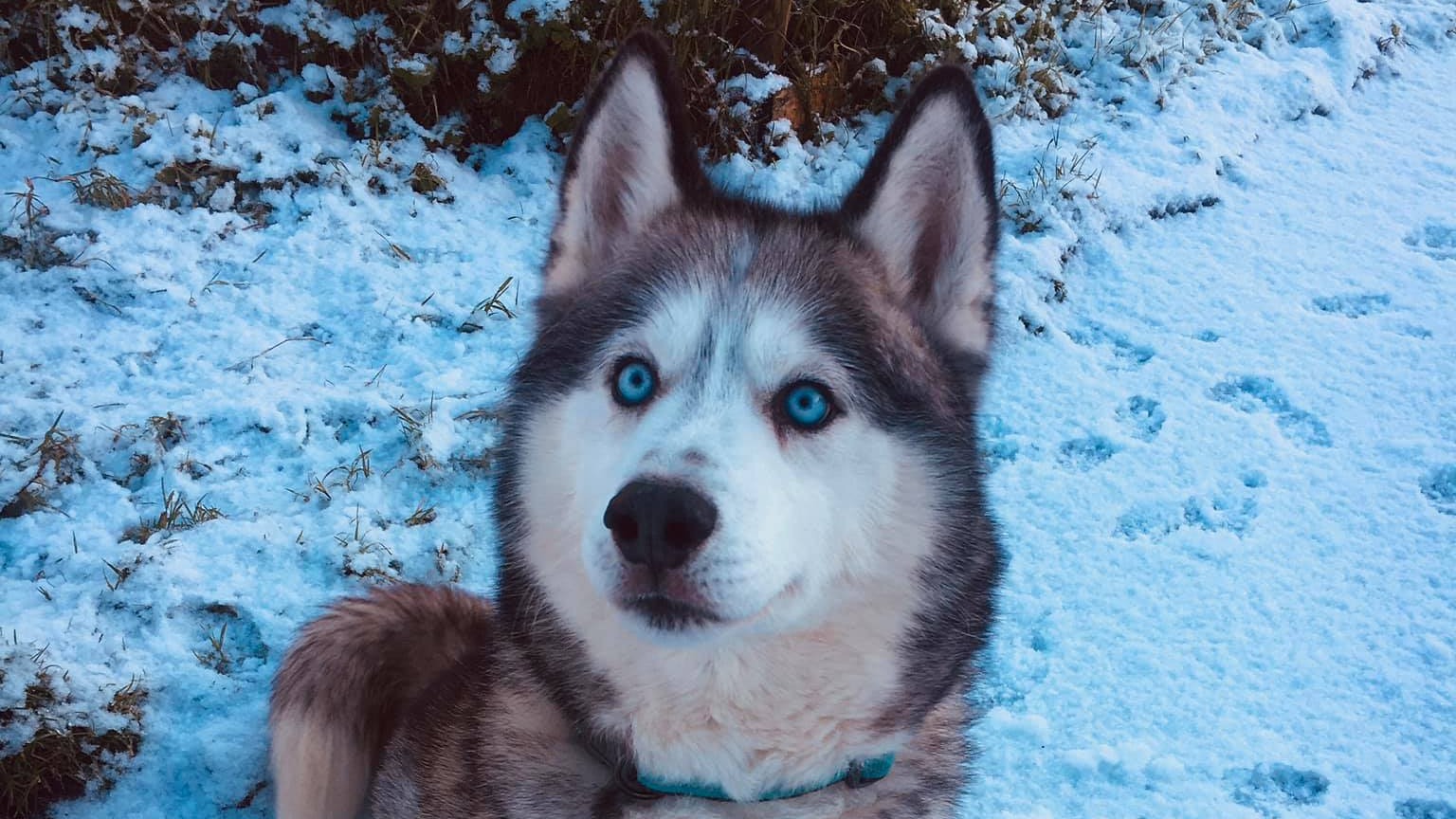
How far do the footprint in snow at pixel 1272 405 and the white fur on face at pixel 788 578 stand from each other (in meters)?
2.83

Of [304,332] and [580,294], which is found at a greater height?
[580,294]

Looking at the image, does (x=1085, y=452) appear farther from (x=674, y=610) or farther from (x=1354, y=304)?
(x=674, y=610)

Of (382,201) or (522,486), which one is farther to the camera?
(382,201)

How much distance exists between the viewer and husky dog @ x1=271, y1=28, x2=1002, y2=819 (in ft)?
6.22

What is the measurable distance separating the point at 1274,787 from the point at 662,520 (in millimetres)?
2309

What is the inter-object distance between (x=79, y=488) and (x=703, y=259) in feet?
8.09

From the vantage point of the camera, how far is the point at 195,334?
13.4 feet

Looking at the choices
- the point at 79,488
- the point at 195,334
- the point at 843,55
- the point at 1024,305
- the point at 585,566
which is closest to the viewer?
the point at 585,566

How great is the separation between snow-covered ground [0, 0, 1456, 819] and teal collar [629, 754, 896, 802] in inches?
38.3

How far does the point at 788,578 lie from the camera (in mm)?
1892

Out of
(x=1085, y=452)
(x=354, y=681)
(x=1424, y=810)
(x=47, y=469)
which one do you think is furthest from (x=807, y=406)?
(x=47, y=469)

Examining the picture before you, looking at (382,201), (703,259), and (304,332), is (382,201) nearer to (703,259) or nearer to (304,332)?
(304,332)

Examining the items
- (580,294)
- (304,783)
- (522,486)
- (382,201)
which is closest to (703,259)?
(580,294)

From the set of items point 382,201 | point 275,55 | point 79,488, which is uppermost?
point 275,55
